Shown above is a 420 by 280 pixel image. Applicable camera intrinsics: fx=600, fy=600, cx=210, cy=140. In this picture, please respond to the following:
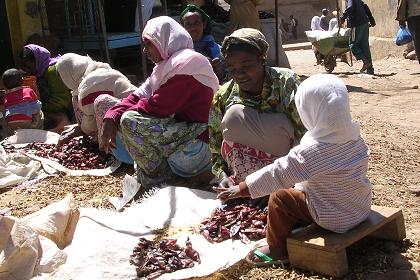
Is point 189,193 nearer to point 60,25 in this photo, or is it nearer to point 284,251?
point 284,251

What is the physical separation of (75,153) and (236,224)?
2971 mm

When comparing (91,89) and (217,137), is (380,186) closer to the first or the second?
(217,137)

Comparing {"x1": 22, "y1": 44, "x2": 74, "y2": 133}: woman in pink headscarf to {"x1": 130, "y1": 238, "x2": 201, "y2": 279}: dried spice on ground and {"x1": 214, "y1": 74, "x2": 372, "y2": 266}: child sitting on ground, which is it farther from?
{"x1": 214, "y1": 74, "x2": 372, "y2": 266}: child sitting on ground

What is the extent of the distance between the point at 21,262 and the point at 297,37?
25238 millimetres

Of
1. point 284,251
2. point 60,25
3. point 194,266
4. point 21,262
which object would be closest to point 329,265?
point 284,251

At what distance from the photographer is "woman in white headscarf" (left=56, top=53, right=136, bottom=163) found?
557 cm

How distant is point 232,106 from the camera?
3.82 meters

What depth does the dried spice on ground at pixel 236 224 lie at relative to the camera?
3461 millimetres

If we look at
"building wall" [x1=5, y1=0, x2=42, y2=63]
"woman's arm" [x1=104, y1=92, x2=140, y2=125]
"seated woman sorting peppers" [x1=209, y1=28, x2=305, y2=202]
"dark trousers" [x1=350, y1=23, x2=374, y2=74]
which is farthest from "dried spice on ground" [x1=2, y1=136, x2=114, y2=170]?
"dark trousers" [x1=350, y1=23, x2=374, y2=74]

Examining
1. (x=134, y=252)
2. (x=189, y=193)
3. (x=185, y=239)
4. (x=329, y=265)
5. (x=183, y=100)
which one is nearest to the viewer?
(x=329, y=265)

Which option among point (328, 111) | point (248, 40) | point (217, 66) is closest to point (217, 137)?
point (248, 40)

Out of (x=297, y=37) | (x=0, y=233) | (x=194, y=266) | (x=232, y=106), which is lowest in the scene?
(x=297, y=37)

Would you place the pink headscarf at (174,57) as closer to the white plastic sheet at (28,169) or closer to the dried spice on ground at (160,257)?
the white plastic sheet at (28,169)

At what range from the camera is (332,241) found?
2885 millimetres
